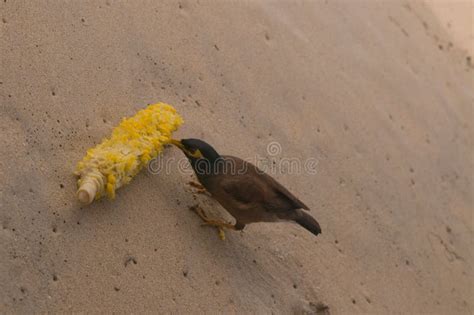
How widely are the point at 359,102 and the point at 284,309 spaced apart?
1.89 meters

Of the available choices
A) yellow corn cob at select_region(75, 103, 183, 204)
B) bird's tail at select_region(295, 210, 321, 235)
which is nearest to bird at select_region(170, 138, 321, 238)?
bird's tail at select_region(295, 210, 321, 235)

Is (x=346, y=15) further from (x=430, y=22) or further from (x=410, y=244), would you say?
(x=410, y=244)

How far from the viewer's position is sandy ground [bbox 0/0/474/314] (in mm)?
2842

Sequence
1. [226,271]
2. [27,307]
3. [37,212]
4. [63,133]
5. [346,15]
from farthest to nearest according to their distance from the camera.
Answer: [346,15], [226,271], [63,133], [37,212], [27,307]

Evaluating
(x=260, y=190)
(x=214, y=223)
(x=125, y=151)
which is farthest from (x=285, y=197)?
(x=125, y=151)

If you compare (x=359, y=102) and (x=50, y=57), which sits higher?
(x=359, y=102)

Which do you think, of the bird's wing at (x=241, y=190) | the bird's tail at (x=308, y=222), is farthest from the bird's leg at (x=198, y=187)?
the bird's tail at (x=308, y=222)

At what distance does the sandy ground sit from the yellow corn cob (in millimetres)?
94

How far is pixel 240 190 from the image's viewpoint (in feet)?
10.8

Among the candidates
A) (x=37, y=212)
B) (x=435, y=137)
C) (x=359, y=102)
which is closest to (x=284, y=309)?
(x=37, y=212)

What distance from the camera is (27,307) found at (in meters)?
2.55

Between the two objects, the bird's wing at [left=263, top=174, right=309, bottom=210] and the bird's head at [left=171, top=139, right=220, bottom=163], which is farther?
Answer: the bird's wing at [left=263, top=174, right=309, bottom=210]

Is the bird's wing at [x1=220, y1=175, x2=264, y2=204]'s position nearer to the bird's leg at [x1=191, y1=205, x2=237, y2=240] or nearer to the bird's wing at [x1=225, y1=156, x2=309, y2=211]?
the bird's wing at [x1=225, y1=156, x2=309, y2=211]

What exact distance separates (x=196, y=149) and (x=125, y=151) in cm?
39
